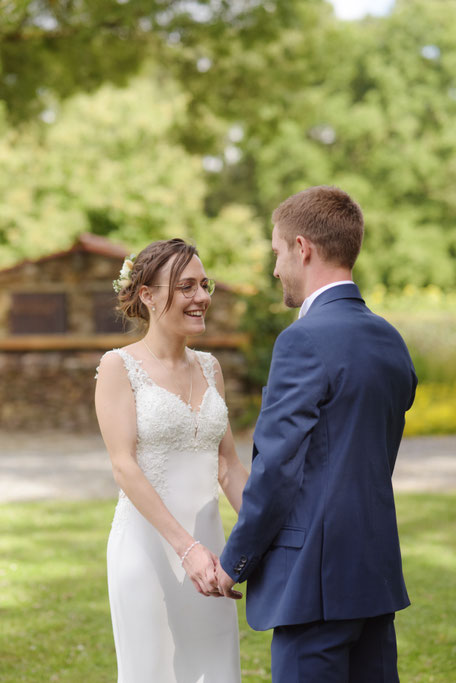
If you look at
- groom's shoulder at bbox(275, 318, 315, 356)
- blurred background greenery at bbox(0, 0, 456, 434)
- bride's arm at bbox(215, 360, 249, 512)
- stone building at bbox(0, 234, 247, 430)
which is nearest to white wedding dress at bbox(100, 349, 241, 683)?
bride's arm at bbox(215, 360, 249, 512)

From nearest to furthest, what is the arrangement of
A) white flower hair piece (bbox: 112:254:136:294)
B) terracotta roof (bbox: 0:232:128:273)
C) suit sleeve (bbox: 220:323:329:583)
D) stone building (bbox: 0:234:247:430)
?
suit sleeve (bbox: 220:323:329:583) < white flower hair piece (bbox: 112:254:136:294) < terracotta roof (bbox: 0:232:128:273) < stone building (bbox: 0:234:247:430)

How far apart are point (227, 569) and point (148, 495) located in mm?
604

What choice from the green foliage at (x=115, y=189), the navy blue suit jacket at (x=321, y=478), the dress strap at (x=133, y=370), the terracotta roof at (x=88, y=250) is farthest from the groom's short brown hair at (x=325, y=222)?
the green foliage at (x=115, y=189)

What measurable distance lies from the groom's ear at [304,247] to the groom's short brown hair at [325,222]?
1cm

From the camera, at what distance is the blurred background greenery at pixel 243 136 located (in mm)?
15094

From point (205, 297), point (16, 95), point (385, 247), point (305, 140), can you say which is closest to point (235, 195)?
point (305, 140)

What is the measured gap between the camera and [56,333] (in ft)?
60.8

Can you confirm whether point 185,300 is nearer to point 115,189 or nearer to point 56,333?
point 56,333

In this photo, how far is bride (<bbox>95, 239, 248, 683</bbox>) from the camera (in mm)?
3170

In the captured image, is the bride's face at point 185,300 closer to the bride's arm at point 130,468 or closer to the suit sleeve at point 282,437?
the bride's arm at point 130,468

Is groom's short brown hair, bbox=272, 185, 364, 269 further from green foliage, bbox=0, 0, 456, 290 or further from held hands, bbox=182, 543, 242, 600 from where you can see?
green foliage, bbox=0, 0, 456, 290

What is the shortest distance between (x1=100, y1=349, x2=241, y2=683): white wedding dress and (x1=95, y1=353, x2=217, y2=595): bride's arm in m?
0.05

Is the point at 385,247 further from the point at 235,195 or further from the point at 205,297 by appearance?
the point at 205,297

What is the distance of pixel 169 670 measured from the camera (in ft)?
10.5
